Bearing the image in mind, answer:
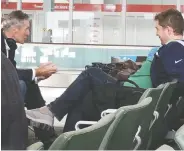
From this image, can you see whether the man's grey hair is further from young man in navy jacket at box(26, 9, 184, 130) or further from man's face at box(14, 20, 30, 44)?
young man in navy jacket at box(26, 9, 184, 130)

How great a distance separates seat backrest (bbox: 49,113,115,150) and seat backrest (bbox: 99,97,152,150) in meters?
0.04

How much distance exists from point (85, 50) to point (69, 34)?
92cm

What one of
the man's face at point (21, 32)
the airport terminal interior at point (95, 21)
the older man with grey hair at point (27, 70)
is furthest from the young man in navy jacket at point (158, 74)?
the airport terminal interior at point (95, 21)

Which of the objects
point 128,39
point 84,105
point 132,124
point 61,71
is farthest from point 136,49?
point 132,124

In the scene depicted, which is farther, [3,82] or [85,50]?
[85,50]

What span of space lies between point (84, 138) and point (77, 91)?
1.71 metres

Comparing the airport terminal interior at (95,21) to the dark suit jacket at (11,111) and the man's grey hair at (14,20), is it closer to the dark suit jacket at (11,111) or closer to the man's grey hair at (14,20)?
the man's grey hair at (14,20)

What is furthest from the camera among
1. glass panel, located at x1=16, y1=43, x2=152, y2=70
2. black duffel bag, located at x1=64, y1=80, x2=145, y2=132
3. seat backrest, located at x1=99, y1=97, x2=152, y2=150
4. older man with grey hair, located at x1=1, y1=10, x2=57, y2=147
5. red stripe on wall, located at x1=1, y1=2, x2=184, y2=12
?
red stripe on wall, located at x1=1, y1=2, x2=184, y2=12

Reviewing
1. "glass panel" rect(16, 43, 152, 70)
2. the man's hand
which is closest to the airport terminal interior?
"glass panel" rect(16, 43, 152, 70)

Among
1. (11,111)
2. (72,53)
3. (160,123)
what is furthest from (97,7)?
(11,111)

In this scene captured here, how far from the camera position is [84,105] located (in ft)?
9.06

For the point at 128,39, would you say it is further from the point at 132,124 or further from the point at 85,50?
the point at 132,124

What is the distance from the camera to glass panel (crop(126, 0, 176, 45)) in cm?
791

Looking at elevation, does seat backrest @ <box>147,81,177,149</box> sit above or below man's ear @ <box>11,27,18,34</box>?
below
